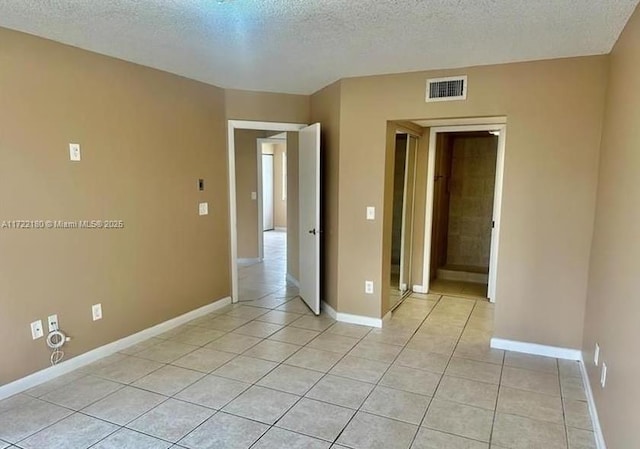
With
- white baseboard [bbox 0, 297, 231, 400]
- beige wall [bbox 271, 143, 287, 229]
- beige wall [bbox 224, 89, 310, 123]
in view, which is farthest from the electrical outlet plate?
beige wall [bbox 271, 143, 287, 229]

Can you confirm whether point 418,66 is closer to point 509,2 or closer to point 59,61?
point 509,2

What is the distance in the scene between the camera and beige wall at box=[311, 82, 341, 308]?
12.9 feet

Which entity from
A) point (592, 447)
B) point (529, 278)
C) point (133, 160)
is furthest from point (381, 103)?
point (592, 447)

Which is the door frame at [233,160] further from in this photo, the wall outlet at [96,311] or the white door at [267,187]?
the white door at [267,187]

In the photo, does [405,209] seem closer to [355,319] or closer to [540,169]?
[355,319]

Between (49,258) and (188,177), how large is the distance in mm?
1412

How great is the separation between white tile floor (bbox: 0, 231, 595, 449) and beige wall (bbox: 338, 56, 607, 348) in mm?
450

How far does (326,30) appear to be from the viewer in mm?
2521

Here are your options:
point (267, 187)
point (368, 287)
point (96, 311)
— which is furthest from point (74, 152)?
point (267, 187)

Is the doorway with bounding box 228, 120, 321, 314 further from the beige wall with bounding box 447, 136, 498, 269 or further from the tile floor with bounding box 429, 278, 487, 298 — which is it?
the beige wall with bounding box 447, 136, 498, 269

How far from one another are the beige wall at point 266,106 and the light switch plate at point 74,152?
5.41 ft

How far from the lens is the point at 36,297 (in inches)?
107

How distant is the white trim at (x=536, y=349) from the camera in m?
3.20

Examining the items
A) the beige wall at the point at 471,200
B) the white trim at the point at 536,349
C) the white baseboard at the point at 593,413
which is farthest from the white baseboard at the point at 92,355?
the beige wall at the point at 471,200
